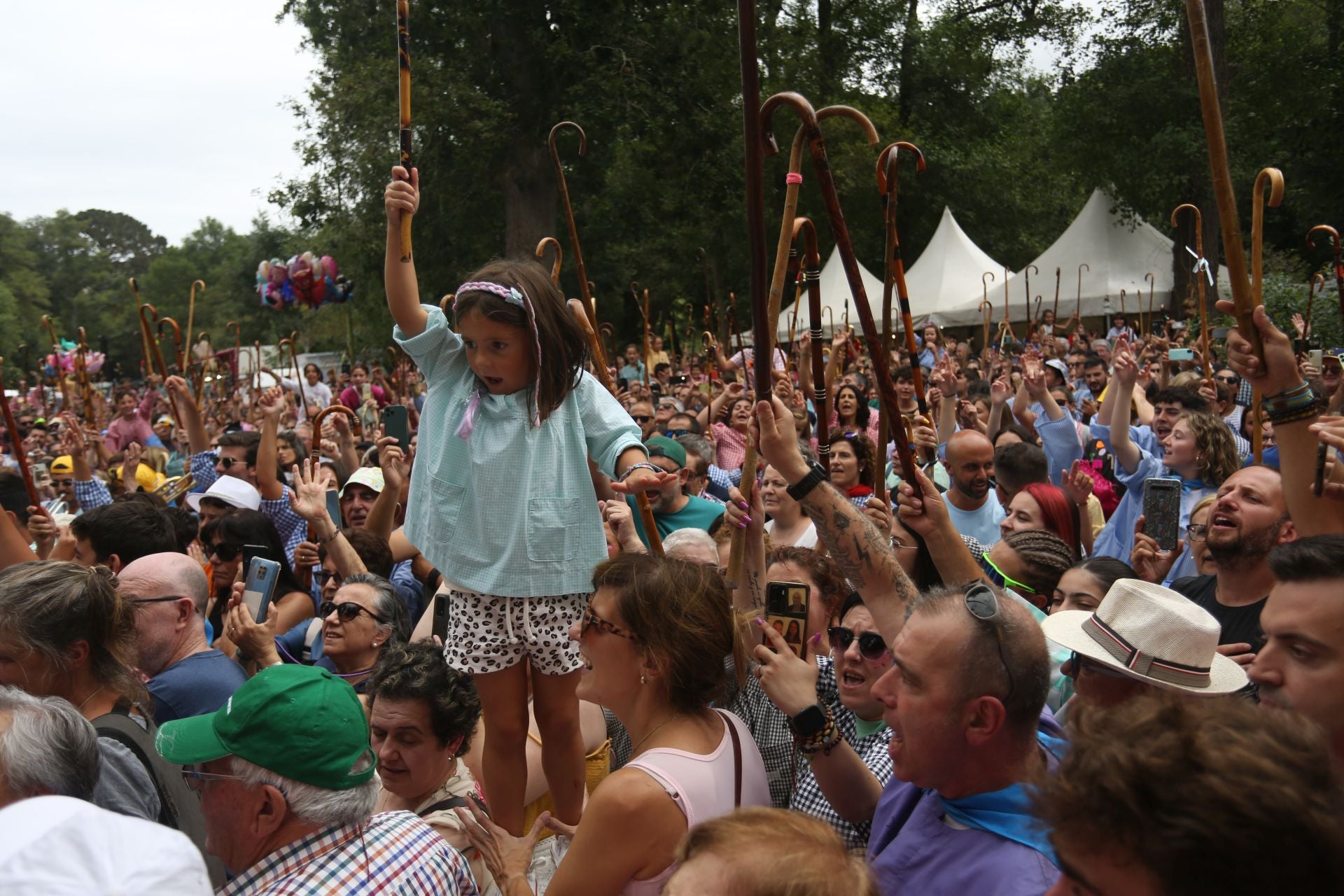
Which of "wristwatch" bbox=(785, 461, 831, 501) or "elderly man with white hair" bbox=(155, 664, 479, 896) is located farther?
"wristwatch" bbox=(785, 461, 831, 501)

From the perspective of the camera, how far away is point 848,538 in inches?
128

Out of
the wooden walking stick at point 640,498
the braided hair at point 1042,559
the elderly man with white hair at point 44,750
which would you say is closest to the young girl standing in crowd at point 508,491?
the wooden walking stick at point 640,498

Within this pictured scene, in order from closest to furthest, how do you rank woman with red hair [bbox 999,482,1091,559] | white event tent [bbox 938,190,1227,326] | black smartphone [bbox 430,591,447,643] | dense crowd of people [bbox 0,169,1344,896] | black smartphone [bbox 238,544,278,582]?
dense crowd of people [bbox 0,169,1344,896], black smartphone [bbox 430,591,447,643], woman with red hair [bbox 999,482,1091,559], black smartphone [bbox 238,544,278,582], white event tent [bbox 938,190,1227,326]

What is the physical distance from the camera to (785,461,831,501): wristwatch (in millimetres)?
3266

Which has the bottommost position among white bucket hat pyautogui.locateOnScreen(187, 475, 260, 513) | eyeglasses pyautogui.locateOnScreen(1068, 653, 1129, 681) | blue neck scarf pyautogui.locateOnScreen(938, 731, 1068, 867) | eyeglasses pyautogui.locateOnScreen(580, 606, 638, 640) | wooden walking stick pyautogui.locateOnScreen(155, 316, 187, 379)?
blue neck scarf pyautogui.locateOnScreen(938, 731, 1068, 867)

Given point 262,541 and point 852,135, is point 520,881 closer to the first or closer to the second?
point 262,541

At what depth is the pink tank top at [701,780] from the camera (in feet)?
8.38

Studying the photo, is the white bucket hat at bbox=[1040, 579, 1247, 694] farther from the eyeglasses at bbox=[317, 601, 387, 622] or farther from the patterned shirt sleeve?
the patterned shirt sleeve

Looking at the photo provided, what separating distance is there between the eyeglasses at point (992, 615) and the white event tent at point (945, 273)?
20.9 m

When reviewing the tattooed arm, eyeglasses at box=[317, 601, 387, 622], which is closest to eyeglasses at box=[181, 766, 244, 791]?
the tattooed arm

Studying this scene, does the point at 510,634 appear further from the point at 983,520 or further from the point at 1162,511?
the point at 983,520

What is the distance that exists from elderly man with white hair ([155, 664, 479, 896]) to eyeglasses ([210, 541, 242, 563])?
3407mm

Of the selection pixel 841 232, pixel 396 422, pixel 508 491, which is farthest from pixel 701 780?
pixel 396 422

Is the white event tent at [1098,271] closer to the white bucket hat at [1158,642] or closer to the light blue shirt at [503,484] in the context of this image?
the light blue shirt at [503,484]
